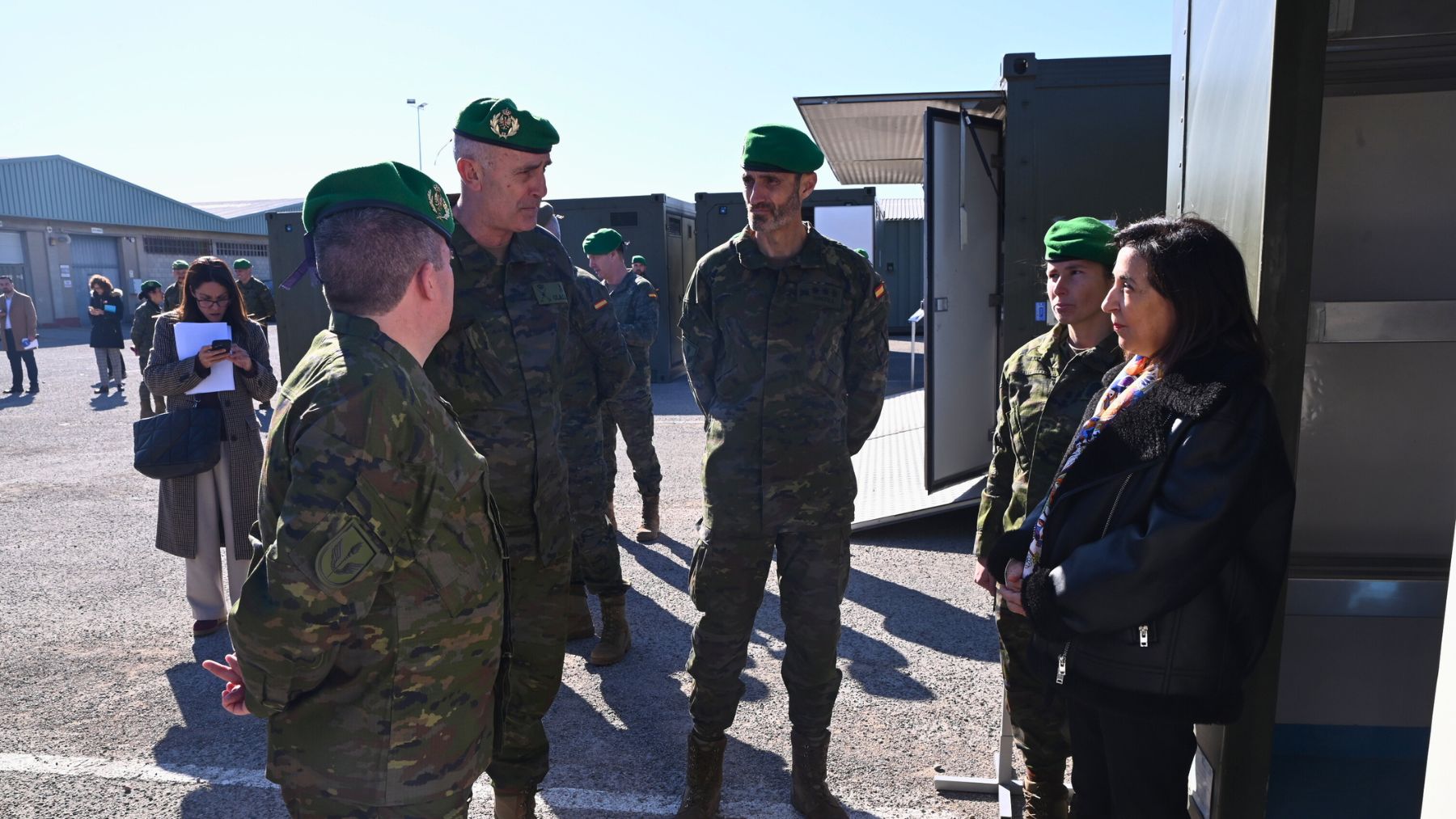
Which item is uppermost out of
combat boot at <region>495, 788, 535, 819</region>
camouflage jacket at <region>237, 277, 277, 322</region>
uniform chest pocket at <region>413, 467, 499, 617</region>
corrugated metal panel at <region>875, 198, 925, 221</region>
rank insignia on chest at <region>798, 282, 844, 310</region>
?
corrugated metal panel at <region>875, 198, 925, 221</region>

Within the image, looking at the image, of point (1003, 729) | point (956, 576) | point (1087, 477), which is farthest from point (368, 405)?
point (956, 576)

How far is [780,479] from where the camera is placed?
2.81 m

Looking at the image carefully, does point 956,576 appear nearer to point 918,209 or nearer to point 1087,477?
point 1087,477

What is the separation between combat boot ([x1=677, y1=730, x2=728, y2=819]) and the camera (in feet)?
9.51

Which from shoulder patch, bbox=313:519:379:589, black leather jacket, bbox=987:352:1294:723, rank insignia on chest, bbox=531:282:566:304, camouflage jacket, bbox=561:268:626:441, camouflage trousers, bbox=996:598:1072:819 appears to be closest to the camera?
shoulder patch, bbox=313:519:379:589

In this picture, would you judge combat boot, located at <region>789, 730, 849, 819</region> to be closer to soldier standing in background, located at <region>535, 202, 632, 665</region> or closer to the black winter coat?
soldier standing in background, located at <region>535, 202, 632, 665</region>

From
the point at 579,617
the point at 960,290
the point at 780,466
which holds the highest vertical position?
the point at 960,290

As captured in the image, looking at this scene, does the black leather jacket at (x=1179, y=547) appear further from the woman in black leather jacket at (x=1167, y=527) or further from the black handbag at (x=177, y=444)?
the black handbag at (x=177, y=444)

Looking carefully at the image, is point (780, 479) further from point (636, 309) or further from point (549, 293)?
point (636, 309)

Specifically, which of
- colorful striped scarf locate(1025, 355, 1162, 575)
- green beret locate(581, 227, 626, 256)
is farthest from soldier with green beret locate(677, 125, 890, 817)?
green beret locate(581, 227, 626, 256)

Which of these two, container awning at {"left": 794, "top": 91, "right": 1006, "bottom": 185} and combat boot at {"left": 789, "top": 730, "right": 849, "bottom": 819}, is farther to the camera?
container awning at {"left": 794, "top": 91, "right": 1006, "bottom": 185}

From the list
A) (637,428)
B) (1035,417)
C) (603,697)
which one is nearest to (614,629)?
(603,697)

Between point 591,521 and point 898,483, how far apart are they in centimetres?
321

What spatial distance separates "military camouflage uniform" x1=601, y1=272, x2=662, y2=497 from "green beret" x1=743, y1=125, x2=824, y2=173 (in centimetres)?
192
